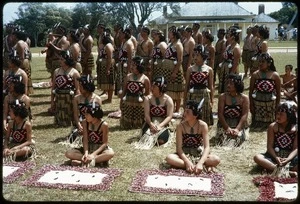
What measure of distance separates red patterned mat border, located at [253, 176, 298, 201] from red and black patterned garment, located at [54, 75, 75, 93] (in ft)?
13.5

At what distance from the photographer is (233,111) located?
7.14 m

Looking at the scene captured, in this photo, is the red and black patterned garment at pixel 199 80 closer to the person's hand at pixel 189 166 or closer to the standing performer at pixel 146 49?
the person's hand at pixel 189 166

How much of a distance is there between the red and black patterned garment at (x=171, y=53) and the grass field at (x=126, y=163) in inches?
71.3

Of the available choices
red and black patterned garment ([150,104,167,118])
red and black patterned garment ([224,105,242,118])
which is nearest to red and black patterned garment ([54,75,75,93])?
red and black patterned garment ([150,104,167,118])

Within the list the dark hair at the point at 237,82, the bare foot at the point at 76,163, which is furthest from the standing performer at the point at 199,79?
the bare foot at the point at 76,163

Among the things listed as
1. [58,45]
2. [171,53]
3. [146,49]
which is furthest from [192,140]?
[58,45]

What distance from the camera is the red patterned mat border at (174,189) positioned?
16.4 feet

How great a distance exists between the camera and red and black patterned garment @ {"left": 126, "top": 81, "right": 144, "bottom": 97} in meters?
7.95

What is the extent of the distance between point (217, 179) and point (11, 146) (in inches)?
120

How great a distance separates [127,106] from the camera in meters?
8.15

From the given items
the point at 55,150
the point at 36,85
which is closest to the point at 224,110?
the point at 55,150

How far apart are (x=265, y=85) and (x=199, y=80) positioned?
1.23 meters

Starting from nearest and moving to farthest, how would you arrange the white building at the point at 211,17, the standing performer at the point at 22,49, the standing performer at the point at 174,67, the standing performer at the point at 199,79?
the standing performer at the point at 199,79 < the standing performer at the point at 174,67 < the standing performer at the point at 22,49 < the white building at the point at 211,17

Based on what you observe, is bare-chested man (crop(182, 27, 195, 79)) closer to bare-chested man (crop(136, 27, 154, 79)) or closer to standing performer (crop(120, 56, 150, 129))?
bare-chested man (crop(136, 27, 154, 79))
